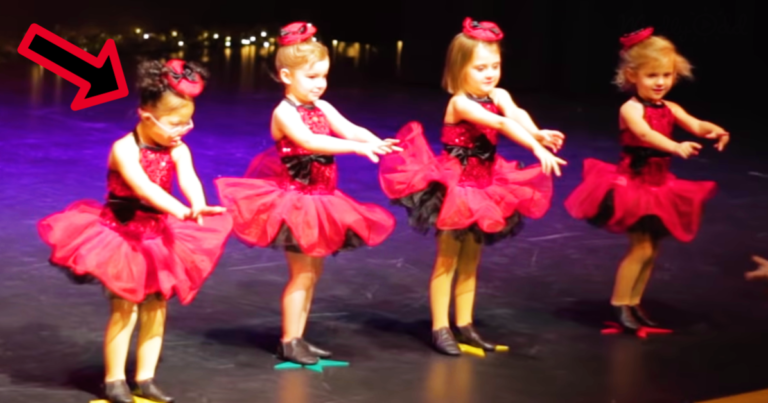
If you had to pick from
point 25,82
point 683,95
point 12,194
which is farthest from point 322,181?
point 683,95

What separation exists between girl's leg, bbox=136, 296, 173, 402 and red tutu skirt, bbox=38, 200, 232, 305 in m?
0.06

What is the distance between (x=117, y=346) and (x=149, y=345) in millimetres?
89

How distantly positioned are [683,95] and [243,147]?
4798 mm

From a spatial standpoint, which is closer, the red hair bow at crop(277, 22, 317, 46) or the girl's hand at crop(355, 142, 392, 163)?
the girl's hand at crop(355, 142, 392, 163)

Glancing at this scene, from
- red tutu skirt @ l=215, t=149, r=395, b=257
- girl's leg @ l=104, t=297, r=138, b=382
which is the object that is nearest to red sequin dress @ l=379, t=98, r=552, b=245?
red tutu skirt @ l=215, t=149, r=395, b=257

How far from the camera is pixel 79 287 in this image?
461cm

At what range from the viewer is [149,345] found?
11.3 feet

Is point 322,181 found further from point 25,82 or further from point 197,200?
point 25,82

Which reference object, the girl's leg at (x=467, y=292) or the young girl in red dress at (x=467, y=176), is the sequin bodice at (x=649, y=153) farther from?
the girl's leg at (x=467, y=292)

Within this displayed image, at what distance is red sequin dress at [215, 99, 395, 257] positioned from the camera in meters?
3.69

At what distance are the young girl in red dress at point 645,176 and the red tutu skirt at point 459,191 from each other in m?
0.34

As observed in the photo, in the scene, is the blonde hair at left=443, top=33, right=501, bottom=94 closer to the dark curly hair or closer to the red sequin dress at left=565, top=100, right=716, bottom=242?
the red sequin dress at left=565, top=100, right=716, bottom=242

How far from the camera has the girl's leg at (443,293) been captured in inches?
159

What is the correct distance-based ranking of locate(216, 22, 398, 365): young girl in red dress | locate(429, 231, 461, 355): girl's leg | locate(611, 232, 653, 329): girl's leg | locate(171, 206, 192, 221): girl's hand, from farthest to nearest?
1. locate(611, 232, 653, 329): girl's leg
2. locate(429, 231, 461, 355): girl's leg
3. locate(216, 22, 398, 365): young girl in red dress
4. locate(171, 206, 192, 221): girl's hand
